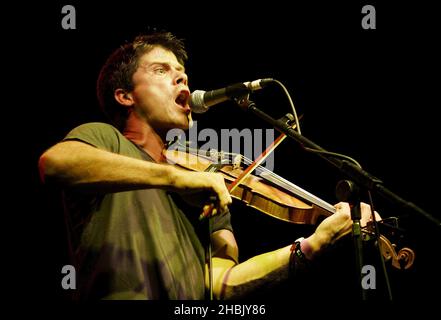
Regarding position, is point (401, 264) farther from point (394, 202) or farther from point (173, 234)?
point (173, 234)

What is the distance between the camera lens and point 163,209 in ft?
6.88

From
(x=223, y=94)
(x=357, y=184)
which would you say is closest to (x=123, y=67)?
(x=223, y=94)

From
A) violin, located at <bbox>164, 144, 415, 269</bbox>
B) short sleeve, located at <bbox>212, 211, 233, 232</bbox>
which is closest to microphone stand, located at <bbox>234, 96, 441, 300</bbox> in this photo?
violin, located at <bbox>164, 144, 415, 269</bbox>

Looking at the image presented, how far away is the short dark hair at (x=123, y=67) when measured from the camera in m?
2.64

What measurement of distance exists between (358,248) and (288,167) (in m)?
1.85

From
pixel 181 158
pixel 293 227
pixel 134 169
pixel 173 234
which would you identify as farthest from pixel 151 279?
pixel 293 227

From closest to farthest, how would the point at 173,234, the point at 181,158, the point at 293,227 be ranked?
1. the point at 173,234
2. the point at 181,158
3. the point at 293,227

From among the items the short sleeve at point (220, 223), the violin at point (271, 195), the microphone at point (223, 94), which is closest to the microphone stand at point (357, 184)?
the microphone at point (223, 94)

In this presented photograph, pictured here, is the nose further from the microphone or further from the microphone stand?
the microphone stand

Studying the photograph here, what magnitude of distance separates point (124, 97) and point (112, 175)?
3.40 feet

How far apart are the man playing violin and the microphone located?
33cm

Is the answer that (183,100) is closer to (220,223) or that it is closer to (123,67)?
(123,67)

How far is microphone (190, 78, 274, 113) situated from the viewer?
6.30 ft

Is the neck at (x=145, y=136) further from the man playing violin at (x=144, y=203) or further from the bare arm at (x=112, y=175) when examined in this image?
the bare arm at (x=112, y=175)
